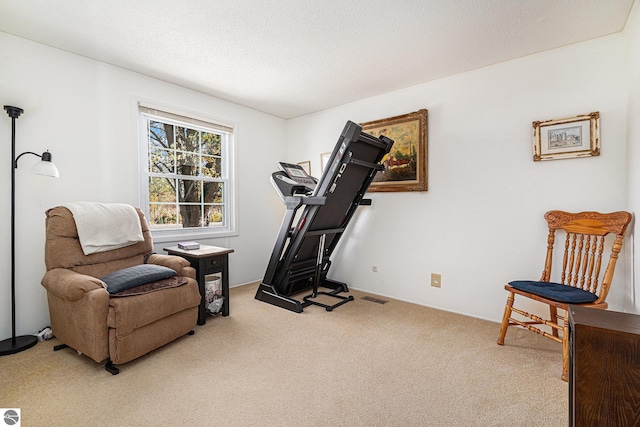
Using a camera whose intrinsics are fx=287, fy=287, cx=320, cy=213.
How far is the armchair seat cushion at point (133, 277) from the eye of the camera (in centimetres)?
206

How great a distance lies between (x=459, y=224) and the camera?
298 cm

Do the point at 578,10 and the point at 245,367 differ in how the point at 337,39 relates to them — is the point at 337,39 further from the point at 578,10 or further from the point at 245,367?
the point at 245,367

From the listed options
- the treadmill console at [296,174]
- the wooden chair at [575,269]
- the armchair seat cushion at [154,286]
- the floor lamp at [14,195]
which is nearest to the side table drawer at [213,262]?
the armchair seat cushion at [154,286]

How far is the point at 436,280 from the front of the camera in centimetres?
312

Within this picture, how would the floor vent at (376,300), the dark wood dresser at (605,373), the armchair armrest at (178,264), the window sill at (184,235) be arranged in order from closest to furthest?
the dark wood dresser at (605,373), the armchair armrest at (178,264), the window sill at (184,235), the floor vent at (376,300)

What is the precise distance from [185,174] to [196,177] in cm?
13

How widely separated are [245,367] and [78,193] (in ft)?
7.19

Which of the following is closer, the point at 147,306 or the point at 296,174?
the point at 147,306

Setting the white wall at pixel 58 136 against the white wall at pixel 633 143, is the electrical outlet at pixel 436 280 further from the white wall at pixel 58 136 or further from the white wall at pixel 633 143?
the white wall at pixel 58 136

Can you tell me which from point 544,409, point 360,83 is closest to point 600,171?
point 544,409

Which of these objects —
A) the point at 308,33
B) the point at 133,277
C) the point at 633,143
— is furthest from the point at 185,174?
the point at 633,143

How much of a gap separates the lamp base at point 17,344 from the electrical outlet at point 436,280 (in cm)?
359

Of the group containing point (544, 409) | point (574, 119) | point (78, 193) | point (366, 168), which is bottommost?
point (544, 409)

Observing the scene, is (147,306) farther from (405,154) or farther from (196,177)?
(405,154)
